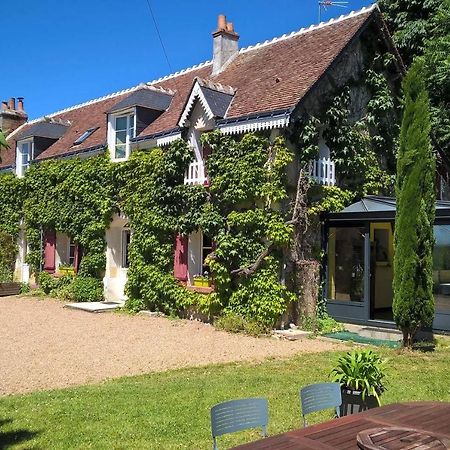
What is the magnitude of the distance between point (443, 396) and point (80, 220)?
555 inches

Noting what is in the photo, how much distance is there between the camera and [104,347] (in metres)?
10.9

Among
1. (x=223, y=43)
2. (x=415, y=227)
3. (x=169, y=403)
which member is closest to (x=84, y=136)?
(x=223, y=43)

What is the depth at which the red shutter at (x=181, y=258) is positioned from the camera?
15117 millimetres

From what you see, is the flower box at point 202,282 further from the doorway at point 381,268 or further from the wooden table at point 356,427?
the wooden table at point 356,427

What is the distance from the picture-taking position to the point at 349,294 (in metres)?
13.4

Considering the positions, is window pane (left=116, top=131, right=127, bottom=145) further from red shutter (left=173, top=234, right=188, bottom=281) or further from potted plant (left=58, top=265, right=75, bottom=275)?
potted plant (left=58, top=265, right=75, bottom=275)

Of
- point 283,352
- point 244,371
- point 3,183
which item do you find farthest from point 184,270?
point 3,183

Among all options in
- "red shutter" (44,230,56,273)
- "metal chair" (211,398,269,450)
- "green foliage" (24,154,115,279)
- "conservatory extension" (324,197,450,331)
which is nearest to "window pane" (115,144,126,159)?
"green foliage" (24,154,115,279)

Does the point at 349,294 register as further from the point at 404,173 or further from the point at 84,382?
the point at 84,382

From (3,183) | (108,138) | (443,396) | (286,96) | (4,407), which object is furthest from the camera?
(3,183)

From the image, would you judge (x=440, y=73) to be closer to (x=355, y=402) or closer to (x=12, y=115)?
(x=355, y=402)

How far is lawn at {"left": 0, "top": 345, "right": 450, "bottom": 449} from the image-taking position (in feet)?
18.1

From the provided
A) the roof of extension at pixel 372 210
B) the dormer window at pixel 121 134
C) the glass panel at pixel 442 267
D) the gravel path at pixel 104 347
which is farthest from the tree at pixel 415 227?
the dormer window at pixel 121 134

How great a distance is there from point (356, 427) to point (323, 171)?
1059 centimetres
